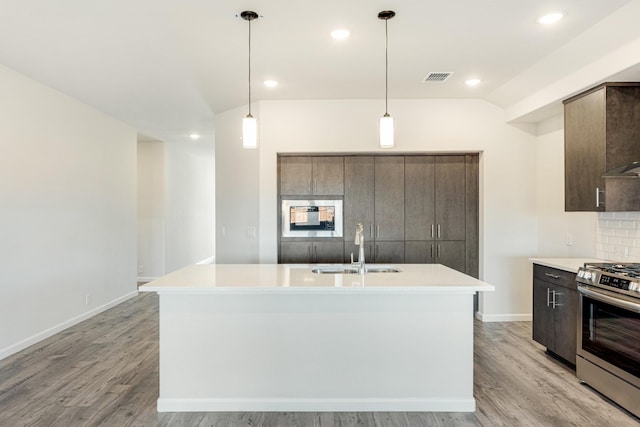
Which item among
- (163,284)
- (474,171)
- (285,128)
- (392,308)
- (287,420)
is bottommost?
(287,420)

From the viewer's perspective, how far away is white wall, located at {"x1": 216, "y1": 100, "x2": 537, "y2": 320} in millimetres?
4844

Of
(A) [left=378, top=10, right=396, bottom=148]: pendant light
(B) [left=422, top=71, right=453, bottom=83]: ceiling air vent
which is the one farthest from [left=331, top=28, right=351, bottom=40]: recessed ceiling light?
(B) [left=422, top=71, right=453, bottom=83]: ceiling air vent

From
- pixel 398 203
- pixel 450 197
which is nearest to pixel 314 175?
pixel 398 203

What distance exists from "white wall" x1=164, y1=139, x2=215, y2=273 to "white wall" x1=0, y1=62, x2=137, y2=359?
170cm

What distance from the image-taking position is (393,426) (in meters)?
2.47

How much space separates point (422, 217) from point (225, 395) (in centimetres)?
317

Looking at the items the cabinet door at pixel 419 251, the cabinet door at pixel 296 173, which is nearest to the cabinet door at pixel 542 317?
the cabinet door at pixel 419 251

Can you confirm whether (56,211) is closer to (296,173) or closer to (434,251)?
(296,173)

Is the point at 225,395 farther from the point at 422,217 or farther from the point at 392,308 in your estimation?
the point at 422,217

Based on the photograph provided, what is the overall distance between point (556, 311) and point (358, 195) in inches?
94.3

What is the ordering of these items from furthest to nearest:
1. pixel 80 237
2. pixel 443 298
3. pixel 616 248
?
pixel 80 237, pixel 616 248, pixel 443 298

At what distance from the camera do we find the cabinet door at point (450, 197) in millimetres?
4965

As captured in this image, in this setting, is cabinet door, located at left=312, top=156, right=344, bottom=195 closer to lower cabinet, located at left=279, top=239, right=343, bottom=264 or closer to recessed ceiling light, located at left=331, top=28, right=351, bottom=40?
lower cabinet, located at left=279, top=239, right=343, bottom=264

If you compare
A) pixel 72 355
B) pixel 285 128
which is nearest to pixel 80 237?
pixel 72 355
